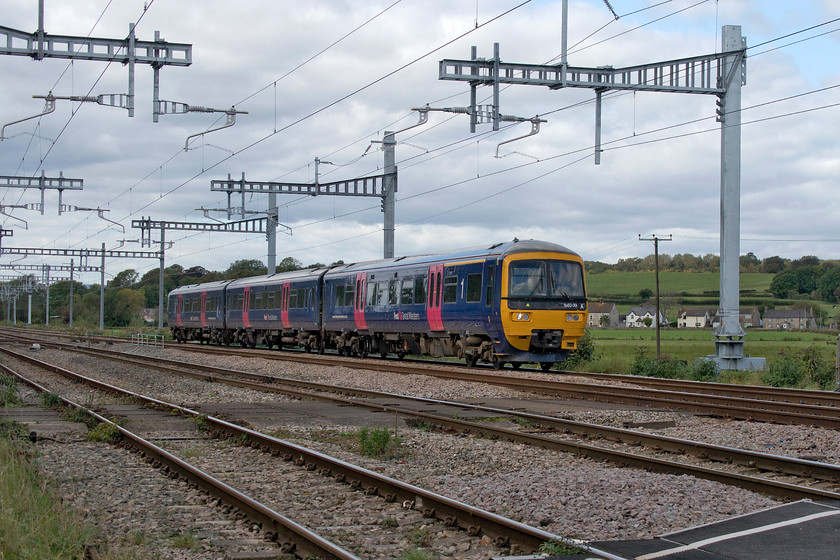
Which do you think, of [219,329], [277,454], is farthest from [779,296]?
[277,454]

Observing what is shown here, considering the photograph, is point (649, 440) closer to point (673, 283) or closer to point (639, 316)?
point (673, 283)

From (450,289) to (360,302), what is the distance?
6521mm

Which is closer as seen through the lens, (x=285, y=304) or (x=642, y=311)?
(x=285, y=304)

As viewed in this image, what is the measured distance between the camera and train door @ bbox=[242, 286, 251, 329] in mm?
41969

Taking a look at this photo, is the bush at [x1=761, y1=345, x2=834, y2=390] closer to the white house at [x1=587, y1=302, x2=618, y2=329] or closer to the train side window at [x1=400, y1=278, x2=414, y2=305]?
the train side window at [x1=400, y1=278, x2=414, y2=305]

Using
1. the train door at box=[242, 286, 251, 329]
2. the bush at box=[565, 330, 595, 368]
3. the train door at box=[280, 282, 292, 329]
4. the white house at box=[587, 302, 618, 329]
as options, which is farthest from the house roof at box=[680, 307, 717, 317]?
the bush at box=[565, 330, 595, 368]

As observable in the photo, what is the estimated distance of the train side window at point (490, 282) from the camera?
73.9 feet

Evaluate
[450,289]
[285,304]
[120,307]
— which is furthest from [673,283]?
[450,289]

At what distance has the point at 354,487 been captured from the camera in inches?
344

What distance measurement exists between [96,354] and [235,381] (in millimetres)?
18281

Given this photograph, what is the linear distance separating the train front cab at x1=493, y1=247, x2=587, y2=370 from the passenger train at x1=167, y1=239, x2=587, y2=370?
3 centimetres

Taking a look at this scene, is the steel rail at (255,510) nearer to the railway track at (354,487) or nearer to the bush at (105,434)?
the railway track at (354,487)

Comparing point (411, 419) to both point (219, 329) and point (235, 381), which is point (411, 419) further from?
point (219, 329)

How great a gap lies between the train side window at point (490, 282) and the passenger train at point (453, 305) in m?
0.03
